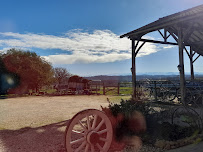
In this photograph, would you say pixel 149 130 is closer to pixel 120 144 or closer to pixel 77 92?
pixel 120 144

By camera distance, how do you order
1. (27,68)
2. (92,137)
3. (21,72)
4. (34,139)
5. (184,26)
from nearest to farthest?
1. (92,137)
2. (34,139)
3. (184,26)
4. (21,72)
5. (27,68)

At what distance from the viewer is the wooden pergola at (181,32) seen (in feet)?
24.8

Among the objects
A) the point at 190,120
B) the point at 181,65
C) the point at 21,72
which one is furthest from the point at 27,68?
the point at 190,120

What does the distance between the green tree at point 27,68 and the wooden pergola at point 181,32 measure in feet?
46.3

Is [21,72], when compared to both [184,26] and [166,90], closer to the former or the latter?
[166,90]

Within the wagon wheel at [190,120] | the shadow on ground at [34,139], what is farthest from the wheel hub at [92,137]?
the wagon wheel at [190,120]

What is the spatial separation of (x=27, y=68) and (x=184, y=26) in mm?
18009

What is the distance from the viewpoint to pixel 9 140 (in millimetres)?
4508

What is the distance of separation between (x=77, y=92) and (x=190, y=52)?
12.8 metres

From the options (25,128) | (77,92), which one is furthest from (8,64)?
(25,128)

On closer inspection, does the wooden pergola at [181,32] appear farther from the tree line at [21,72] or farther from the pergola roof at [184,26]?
the tree line at [21,72]

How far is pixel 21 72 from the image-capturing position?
66.1 feet

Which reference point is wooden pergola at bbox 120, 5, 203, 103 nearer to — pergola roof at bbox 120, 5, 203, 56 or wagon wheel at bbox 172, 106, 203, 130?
pergola roof at bbox 120, 5, 203, 56

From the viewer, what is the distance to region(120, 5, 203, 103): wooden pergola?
755 centimetres
